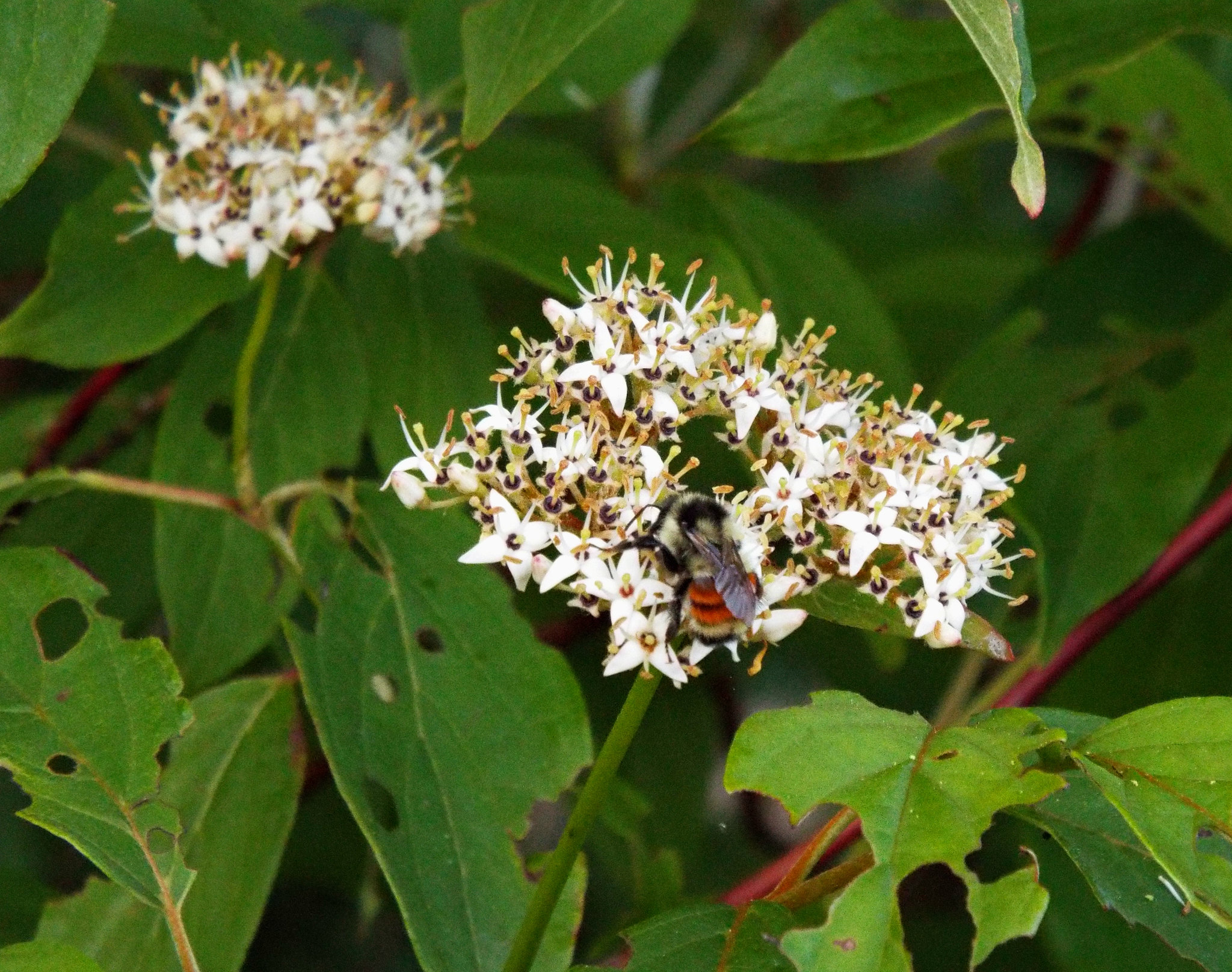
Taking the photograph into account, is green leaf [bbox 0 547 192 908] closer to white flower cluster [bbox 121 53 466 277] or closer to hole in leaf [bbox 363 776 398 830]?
hole in leaf [bbox 363 776 398 830]

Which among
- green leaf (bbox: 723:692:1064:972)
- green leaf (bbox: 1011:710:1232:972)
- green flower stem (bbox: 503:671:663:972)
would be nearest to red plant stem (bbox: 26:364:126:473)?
green flower stem (bbox: 503:671:663:972)

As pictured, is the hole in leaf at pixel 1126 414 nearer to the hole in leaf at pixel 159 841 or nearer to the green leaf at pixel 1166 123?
the green leaf at pixel 1166 123

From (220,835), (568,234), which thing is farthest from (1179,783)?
(568,234)

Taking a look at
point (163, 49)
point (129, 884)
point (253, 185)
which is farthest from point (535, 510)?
point (163, 49)

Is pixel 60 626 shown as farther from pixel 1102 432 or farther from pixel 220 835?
pixel 1102 432

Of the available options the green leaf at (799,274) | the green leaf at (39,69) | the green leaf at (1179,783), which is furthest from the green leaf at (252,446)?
the green leaf at (1179,783)

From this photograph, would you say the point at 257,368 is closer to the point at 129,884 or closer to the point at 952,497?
the point at 129,884
